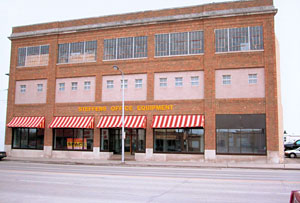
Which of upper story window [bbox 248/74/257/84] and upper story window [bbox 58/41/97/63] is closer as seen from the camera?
upper story window [bbox 248/74/257/84]

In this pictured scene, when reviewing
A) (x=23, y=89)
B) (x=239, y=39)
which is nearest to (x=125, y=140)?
(x=23, y=89)

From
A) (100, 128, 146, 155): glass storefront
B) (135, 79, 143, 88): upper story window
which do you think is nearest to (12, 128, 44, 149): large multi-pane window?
(100, 128, 146, 155): glass storefront

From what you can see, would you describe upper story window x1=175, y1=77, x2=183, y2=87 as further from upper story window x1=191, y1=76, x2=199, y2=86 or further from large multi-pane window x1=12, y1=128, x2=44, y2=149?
large multi-pane window x1=12, y1=128, x2=44, y2=149

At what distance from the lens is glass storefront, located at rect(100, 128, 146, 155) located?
2831 centimetres

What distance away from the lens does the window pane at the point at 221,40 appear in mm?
26422

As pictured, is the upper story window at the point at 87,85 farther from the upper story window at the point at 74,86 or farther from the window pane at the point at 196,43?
the window pane at the point at 196,43

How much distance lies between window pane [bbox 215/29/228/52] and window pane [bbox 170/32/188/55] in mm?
2977

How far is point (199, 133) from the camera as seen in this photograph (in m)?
26.3

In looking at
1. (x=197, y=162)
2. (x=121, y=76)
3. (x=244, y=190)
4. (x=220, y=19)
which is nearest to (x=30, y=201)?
(x=244, y=190)

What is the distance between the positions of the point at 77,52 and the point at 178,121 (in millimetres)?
13818

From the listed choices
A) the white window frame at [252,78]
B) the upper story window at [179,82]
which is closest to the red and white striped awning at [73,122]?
the upper story window at [179,82]

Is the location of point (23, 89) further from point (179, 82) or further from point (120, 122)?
point (179, 82)

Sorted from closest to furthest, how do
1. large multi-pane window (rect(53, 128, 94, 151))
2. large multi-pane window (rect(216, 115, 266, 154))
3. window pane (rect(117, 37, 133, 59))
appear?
large multi-pane window (rect(216, 115, 266, 154)), window pane (rect(117, 37, 133, 59)), large multi-pane window (rect(53, 128, 94, 151))

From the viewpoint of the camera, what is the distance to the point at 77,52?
31.1 m
